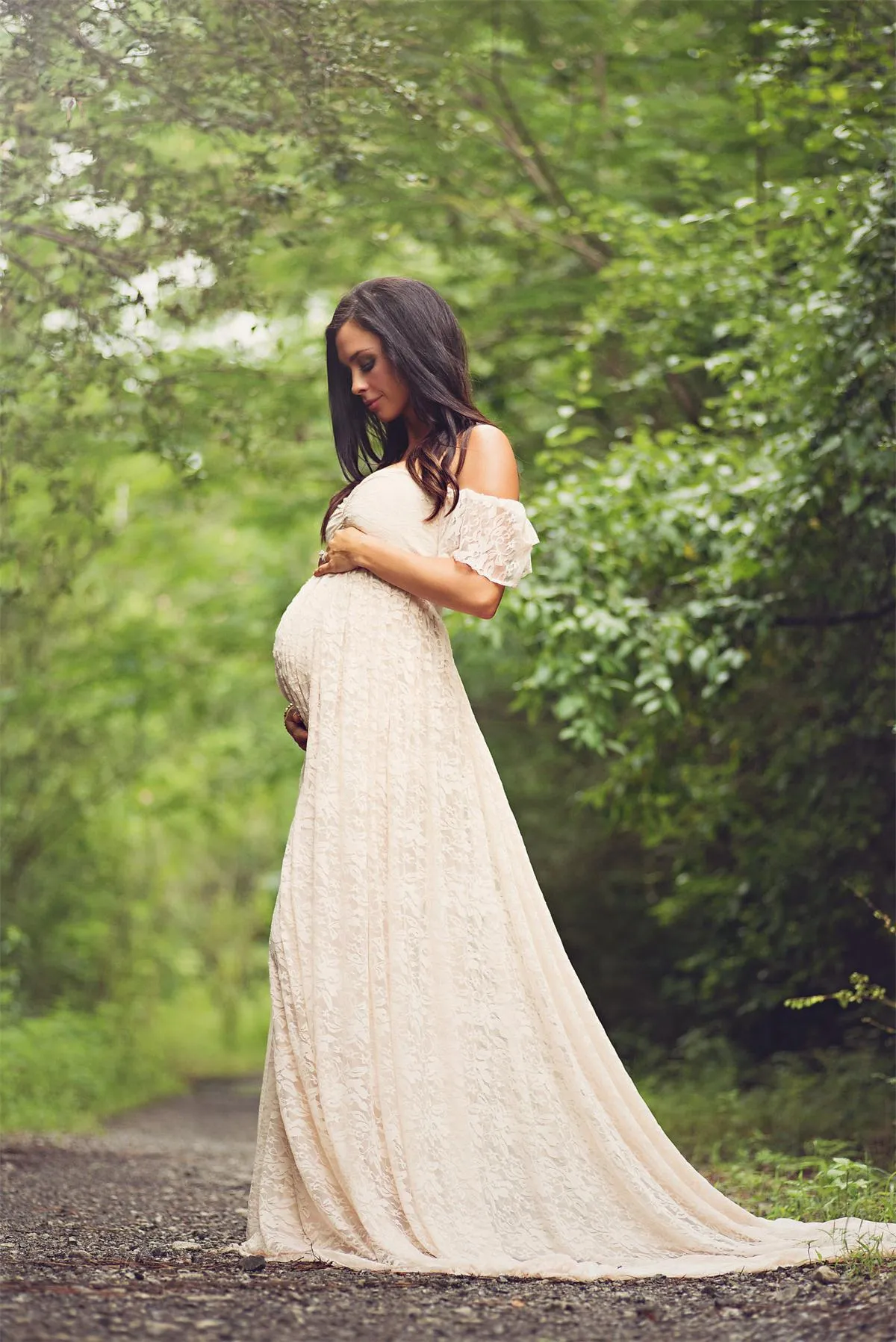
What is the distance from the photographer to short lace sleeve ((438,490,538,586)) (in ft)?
10.4

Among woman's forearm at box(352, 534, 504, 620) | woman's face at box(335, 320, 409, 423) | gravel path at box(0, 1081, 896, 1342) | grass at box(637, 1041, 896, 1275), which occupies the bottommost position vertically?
grass at box(637, 1041, 896, 1275)

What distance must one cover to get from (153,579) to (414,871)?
8.58 meters

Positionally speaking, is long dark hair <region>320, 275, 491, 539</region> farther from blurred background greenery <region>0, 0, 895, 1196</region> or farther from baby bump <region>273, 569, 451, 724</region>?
blurred background greenery <region>0, 0, 895, 1196</region>

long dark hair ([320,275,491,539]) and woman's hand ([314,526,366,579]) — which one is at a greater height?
long dark hair ([320,275,491,539])

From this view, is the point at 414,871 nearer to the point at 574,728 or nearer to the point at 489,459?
the point at 489,459

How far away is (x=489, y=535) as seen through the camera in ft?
10.4

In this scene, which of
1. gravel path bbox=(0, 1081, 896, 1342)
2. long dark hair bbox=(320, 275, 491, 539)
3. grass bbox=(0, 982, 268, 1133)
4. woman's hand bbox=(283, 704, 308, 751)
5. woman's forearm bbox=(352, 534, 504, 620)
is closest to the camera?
gravel path bbox=(0, 1081, 896, 1342)

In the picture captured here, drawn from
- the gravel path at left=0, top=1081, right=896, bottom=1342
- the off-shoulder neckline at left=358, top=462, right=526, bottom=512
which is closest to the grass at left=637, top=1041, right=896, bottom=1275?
the gravel path at left=0, top=1081, right=896, bottom=1342

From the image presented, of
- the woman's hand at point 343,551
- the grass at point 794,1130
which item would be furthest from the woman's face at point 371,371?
the grass at point 794,1130

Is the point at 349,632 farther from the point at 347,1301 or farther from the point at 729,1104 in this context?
the point at 729,1104

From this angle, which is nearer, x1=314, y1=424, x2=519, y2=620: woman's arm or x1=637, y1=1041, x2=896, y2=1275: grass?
x1=314, y1=424, x2=519, y2=620: woman's arm

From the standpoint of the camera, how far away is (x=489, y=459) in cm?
323

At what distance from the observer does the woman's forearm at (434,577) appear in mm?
3133

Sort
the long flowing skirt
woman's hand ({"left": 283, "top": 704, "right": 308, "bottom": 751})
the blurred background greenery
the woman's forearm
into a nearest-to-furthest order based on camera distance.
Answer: the long flowing skirt
the woman's forearm
woman's hand ({"left": 283, "top": 704, "right": 308, "bottom": 751})
the blurred background greenery
